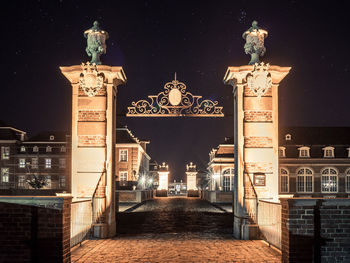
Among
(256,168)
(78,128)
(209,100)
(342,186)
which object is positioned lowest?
(342,186)

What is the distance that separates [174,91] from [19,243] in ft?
20.6

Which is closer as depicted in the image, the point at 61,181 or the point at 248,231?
the point at 248,231

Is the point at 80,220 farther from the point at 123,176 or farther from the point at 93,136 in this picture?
the point at 123,176

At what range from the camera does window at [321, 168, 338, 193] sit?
4809 centimetres

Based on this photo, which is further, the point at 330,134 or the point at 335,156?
the point at 330,134

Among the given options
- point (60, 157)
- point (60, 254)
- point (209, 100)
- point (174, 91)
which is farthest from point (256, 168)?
point (60, 157)

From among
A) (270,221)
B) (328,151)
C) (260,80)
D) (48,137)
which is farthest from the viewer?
(48,137)

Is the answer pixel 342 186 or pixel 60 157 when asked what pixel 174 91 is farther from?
pixel 60 157

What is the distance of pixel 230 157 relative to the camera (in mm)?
46906

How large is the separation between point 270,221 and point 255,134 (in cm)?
247

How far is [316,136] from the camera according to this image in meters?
51.6

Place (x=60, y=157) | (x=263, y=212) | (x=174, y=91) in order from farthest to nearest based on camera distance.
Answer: (x=60, y=157)
(x=174, y=91)
(x=263, y=212)

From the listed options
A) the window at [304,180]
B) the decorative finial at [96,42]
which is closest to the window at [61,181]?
the window at [304,180]

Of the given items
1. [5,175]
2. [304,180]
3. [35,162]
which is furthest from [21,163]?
[304,180]
